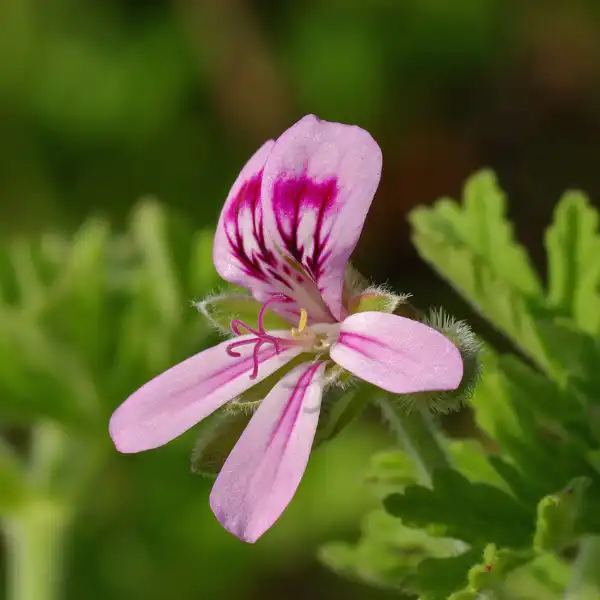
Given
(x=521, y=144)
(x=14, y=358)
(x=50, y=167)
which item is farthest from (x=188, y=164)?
(x=14, y=358)

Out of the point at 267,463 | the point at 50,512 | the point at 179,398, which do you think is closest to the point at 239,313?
the point at 179,398

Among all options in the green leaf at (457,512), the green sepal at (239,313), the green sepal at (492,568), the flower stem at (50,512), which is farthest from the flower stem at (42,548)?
the green sepal at (492,568)

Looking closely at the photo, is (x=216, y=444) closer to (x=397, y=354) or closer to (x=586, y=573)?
(x=397, y=354)

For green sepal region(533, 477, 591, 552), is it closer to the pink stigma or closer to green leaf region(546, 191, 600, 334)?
green leaf region(546, 191, 600, 334)

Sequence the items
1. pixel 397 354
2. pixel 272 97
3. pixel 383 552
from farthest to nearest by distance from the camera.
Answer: pixel 272 97 → pixel 383 552 → pixel 397 354

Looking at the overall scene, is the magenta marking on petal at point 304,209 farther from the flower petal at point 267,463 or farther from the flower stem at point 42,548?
the flower stem at point 42,548

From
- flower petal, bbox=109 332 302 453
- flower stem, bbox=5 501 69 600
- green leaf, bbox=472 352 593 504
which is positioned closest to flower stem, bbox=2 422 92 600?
flower stem, bbox=5 501 69 600
